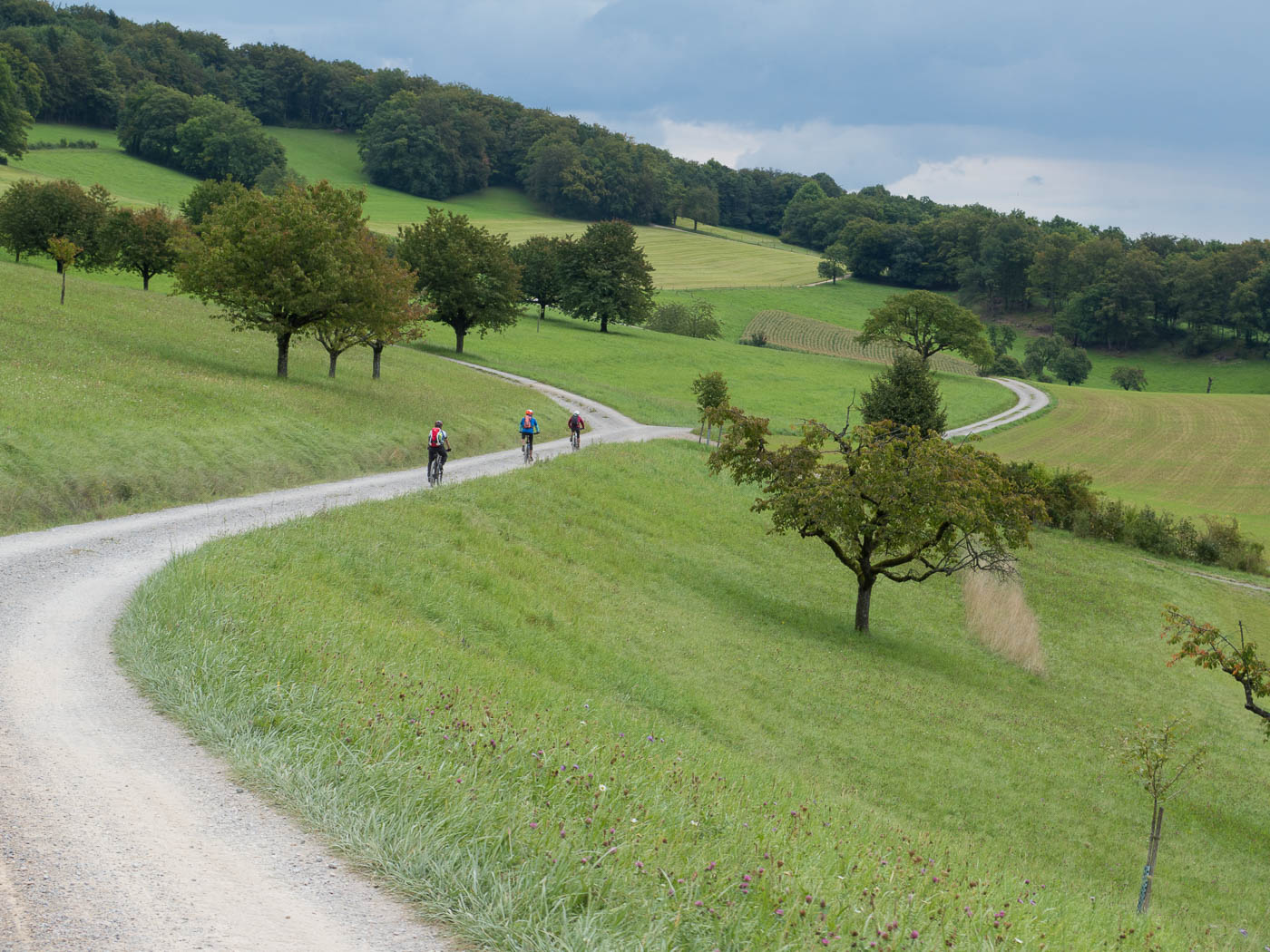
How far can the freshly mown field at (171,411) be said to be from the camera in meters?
22.9

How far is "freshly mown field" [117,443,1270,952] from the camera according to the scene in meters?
6.42

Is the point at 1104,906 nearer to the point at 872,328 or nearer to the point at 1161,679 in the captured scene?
the point at 1161,679

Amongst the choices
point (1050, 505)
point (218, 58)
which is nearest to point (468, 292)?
point (1050, 505)

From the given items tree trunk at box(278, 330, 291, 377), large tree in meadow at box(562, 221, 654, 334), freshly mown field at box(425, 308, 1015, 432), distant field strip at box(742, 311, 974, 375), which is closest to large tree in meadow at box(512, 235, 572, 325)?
large tree in meadow at box(562, 221, 654, 334)

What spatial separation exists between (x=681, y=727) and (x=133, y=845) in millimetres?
11661

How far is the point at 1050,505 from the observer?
54562 mm

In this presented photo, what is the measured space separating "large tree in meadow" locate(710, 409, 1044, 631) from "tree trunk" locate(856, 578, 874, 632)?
0.10 feet

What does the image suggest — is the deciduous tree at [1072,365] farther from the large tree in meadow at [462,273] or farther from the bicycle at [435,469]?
the bicycle at [435,469]

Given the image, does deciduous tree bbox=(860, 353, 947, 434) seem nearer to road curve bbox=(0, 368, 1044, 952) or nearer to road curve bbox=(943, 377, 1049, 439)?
road curve bbox=(943, 377, 1049, 439)

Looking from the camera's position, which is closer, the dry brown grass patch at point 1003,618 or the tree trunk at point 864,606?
the tree trunk at point 864,606

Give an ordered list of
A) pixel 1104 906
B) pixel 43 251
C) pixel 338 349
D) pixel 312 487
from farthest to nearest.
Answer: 1. pixel 43 251
2. pixel 338 349
3. pixel 312 487
4. pixel 1104 906

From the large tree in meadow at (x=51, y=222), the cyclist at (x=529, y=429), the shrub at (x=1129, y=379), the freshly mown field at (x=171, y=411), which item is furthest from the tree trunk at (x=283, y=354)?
the shrub at (x=1129, y=379)

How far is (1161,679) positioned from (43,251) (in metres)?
73.5

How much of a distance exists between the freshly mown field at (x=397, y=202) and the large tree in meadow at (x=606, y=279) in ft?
105
